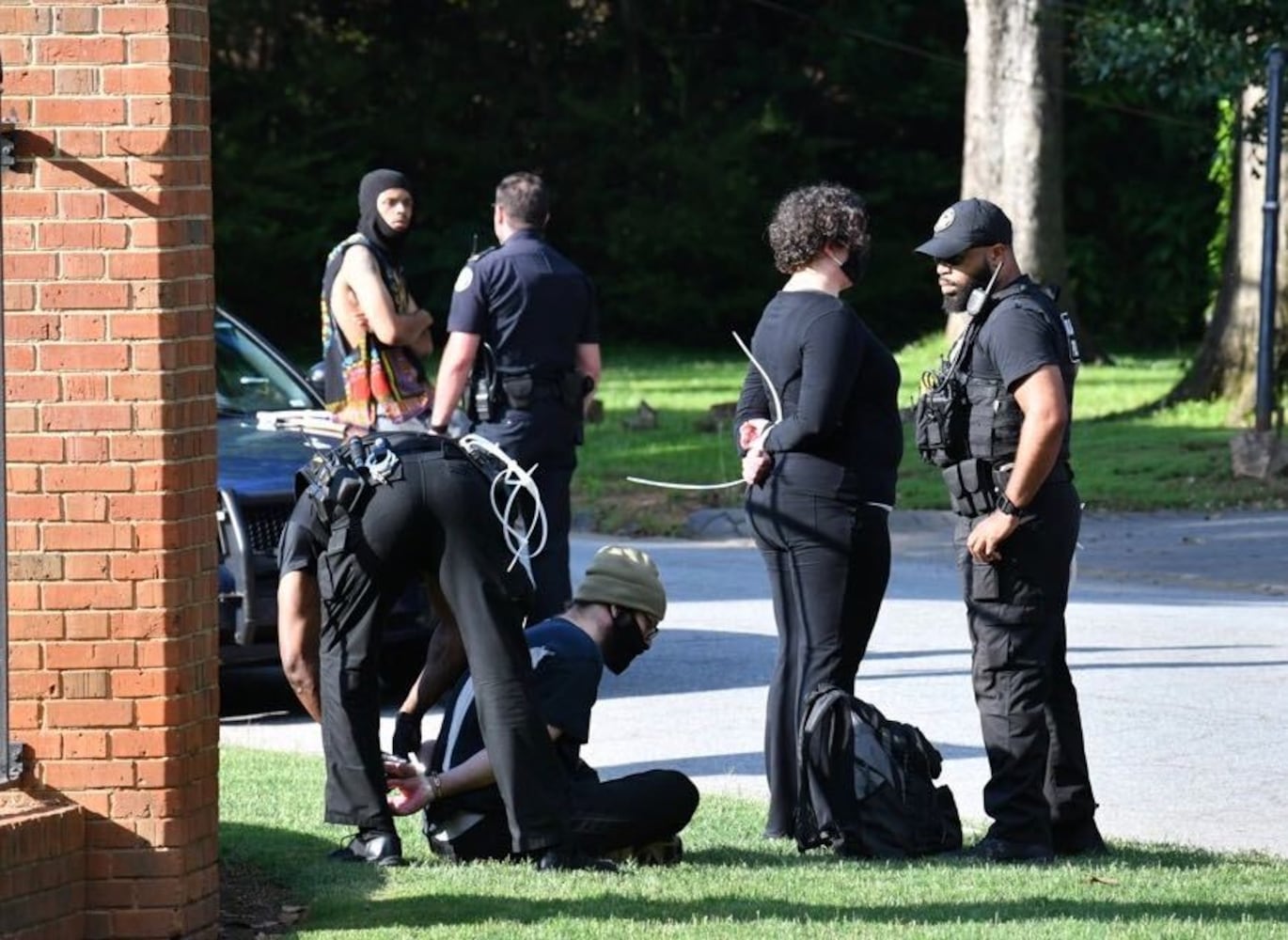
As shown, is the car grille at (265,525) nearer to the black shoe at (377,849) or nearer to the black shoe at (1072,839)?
the black shoe at (377,849)

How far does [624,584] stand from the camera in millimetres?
6594

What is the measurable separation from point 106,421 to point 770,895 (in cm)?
204

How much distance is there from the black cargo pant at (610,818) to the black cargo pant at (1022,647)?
3.03 feet

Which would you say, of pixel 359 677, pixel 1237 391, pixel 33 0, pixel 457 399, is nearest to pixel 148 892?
pixel 359 677

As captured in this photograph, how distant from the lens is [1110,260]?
36.9 m

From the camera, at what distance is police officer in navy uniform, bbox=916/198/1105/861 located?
6.82 metres

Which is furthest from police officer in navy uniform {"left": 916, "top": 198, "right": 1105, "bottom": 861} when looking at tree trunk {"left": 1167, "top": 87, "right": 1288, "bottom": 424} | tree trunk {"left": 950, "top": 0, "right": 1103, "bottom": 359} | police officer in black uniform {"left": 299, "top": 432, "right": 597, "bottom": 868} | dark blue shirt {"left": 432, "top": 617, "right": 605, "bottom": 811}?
tree trunk {"left": 950, "top": 0, "right": 1103, "bottom": 359}

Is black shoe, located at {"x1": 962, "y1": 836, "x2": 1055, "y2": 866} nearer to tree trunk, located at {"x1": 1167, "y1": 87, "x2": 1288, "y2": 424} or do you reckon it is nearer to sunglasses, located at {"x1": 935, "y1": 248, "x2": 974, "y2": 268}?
sunglasses, located at {"x1": 935, "y1": 248, "x2": 974, "y2": 268}

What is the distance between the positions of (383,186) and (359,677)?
275cm

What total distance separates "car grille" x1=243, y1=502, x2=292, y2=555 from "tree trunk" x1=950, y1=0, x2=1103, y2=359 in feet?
52.7

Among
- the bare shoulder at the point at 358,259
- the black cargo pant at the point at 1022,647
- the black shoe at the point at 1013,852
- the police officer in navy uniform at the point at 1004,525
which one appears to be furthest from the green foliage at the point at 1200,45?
the black shoe at the point at 1013,852

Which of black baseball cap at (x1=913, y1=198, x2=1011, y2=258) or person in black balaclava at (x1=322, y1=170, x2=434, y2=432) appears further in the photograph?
person in black balaclava at (x1=322, y1=170, x2=434, y2=432)

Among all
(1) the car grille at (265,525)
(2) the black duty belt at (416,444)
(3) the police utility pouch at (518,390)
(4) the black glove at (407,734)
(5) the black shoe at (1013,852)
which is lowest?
(5) the black shoe at (1013,852)

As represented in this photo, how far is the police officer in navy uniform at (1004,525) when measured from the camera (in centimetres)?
682
